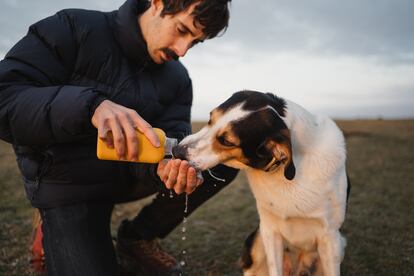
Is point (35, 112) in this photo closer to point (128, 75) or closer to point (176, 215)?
point (128, 75)

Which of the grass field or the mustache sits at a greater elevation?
the mustache

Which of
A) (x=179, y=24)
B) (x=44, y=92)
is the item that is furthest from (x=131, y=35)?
(x=44, y=92)

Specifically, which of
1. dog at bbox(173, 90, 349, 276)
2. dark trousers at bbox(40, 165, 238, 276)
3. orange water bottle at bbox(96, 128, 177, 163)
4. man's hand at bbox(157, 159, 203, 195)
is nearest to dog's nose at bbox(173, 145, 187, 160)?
dog at bbox(173, 90, 349, 276)

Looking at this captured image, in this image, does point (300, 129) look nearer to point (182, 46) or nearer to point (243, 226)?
point (182, 46)

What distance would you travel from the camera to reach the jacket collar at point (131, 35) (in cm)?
269

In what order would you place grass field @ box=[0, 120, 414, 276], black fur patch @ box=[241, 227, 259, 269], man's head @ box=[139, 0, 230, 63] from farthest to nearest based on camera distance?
grass field @ box=[0, 120, 414, 276], black fur patch @ box=[241, 227, 259, 269], man's head @ box=[139, 0, 230, 63]

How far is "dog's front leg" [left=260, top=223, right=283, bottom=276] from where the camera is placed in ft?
8.80

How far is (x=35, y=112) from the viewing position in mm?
1939

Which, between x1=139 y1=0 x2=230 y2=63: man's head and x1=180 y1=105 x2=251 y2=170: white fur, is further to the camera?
x1=139 y1=0 x2=230 y2=63: man's head

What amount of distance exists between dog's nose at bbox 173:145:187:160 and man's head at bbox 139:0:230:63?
0.71 metres

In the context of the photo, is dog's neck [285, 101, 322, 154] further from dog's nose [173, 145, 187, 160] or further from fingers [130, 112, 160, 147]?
fingers [130, 112, 160, 147]

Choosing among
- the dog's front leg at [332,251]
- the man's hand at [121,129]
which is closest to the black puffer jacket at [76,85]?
the man's hand at [121,129]

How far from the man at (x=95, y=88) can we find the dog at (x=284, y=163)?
304 millimetres

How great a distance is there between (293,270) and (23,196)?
13.4 feet
